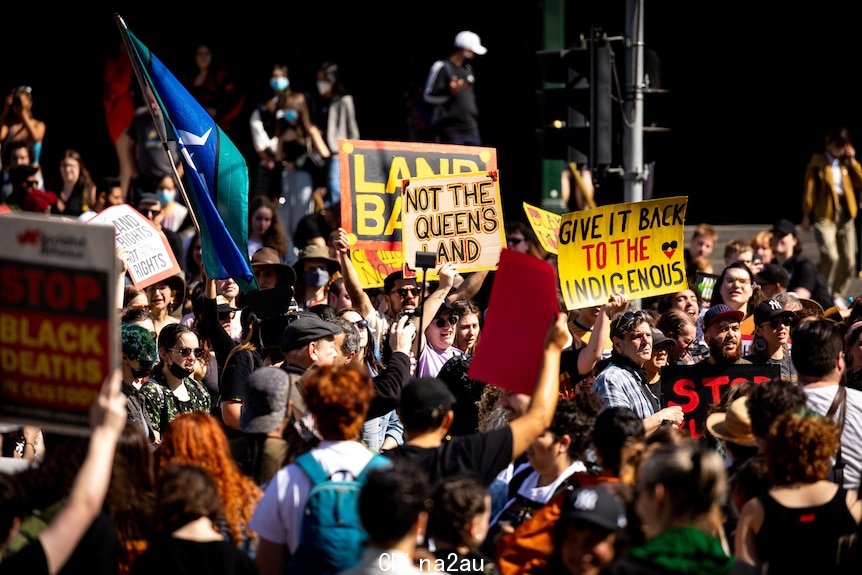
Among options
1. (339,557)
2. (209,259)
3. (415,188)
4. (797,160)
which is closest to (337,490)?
(339,557)

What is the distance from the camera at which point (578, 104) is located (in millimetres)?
11148

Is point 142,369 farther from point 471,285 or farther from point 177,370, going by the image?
point 471,285

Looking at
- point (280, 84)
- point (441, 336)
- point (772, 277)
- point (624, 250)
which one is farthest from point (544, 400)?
point (280, 84)

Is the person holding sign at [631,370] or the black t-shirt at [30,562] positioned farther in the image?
the person holding sign at [631,370]

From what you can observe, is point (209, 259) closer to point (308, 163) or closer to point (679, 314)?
point (679, 314)

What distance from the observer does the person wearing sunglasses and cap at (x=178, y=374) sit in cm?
775

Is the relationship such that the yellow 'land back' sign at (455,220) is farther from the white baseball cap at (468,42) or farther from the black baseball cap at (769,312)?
the white baseball cap at (468,42)

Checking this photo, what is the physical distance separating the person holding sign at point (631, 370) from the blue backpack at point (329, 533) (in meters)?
2.84

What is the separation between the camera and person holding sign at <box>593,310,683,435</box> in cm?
769

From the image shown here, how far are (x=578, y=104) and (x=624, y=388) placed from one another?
→ 3.89 metres

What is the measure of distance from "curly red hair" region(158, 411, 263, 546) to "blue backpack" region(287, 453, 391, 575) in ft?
1.22

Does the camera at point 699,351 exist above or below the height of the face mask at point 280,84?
below

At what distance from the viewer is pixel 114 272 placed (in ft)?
15.1

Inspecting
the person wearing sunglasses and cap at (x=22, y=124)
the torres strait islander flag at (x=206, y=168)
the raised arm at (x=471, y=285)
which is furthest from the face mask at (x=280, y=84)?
the torres strait islander flag at (x=206, y=168)
